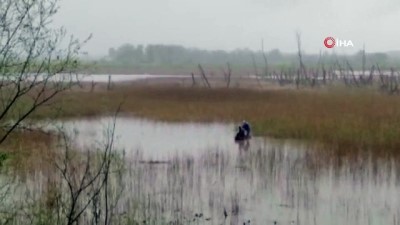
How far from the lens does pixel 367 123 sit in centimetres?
1127

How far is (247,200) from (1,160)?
3.64 m

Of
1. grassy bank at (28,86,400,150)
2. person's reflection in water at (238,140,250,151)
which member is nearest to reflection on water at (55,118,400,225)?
person's reflection in water at (238,140,250,151)

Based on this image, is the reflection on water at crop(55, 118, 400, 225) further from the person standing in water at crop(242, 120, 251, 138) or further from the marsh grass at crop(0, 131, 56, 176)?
the marsh grass at crop(0, 131, 56, 176)

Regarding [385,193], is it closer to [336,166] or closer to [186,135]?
[336,166]

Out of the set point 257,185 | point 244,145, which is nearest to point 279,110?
point 244,145

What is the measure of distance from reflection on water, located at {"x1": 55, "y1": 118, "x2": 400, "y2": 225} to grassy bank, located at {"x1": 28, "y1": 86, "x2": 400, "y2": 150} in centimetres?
88

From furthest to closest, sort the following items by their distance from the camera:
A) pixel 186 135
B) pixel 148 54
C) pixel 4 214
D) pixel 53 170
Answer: pixel 148 54, pixel 186 135, pixel 53 170, pixel 4 214

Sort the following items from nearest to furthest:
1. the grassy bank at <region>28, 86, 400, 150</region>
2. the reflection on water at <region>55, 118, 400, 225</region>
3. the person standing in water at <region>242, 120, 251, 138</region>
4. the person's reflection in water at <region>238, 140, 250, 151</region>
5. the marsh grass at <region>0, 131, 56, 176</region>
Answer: the reflection on water at <region>55, 118, 400, 225</region> → the marsh grass at <region>0, 131, 56, 176</region> → the person's reflection in water at <region>238, 140, 250, 151</region> → the grassy bank at <region>28, 86, 400, 150</region> → the person standing in water at <region>242, 120, 251, 138</region>

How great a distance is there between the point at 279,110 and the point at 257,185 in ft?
→ 22.1

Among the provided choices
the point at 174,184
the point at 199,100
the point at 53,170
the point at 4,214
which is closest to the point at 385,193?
the point at 174,184

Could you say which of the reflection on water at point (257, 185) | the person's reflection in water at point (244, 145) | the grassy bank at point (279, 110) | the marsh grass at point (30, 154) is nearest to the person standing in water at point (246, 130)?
the person's reflection in water at point (244, 145)

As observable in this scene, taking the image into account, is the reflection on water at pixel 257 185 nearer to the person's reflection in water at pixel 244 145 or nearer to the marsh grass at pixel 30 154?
the person's reflection in water at pixel 244 145

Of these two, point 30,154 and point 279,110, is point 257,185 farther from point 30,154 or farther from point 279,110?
point 279,110

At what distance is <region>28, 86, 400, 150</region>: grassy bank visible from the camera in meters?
10.7
